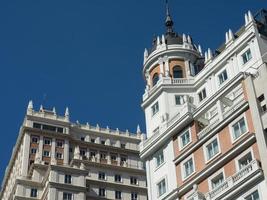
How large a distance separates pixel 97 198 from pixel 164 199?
4779cm

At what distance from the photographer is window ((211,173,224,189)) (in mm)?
53312

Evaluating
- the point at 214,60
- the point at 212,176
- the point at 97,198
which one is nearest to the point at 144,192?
the point at 97,198

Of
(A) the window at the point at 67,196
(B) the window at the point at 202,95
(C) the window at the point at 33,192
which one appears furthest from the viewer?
(C) the window at the point at 33,192

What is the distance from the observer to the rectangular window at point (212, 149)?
55.1m

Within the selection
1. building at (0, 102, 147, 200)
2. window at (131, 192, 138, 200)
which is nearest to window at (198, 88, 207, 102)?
building at (0, 102, 147, 200)

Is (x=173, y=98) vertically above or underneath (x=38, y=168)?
underneath

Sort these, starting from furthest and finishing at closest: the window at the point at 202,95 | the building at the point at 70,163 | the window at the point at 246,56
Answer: the building at the point at 70,163, the window at the point at 202,95, the window at the point at 246,56

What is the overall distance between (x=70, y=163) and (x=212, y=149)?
6153cm

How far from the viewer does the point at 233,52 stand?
62344mm

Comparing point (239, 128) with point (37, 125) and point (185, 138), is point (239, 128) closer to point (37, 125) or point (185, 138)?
point (185, 138)

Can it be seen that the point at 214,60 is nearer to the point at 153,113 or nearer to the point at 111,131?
the point at 153,113

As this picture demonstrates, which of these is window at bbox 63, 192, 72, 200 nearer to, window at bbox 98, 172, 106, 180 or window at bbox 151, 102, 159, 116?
window at bbox 98, 172, 106, 180

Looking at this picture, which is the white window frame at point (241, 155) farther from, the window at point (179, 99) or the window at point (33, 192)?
the window at point (33, 192)

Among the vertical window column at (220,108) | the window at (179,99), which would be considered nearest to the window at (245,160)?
the vertical window column at (220,108)
